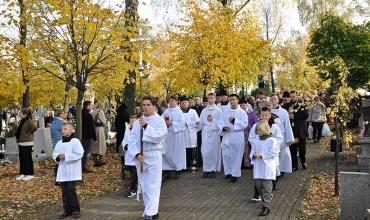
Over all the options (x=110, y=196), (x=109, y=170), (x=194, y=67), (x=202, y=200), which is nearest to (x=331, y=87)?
(x=202, y=200)

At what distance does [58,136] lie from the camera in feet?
38.0

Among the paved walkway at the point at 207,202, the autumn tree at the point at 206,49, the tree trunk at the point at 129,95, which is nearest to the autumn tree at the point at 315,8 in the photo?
the autumn tree at the point at 206,49

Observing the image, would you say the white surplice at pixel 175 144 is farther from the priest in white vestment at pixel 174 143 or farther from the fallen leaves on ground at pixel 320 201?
the fallen leaves on ground at pixel 320 201

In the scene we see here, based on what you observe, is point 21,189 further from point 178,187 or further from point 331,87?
point 331,87

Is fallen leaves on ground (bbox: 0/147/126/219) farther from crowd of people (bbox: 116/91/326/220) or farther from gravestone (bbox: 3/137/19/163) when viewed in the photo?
gravestone (bbox: 3/137/19/163)

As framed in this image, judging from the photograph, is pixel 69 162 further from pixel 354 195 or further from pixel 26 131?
pixel 354 195

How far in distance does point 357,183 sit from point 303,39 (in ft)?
148

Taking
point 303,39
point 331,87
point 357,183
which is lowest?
point 357,183

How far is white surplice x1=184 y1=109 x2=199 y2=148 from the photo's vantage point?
11570 mm

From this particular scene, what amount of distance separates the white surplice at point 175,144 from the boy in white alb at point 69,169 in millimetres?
3592

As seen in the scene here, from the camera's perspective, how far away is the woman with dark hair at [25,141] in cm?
1095

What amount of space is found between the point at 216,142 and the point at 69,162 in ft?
15.1

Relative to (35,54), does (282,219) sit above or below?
below

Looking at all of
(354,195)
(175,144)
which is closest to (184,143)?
(175,144)
